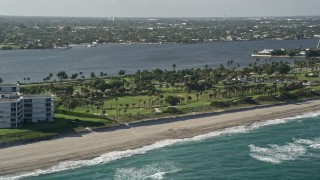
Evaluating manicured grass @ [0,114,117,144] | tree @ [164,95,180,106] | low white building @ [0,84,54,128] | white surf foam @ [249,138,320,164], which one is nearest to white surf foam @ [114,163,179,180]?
white surf foam @ [249,138,320,164]

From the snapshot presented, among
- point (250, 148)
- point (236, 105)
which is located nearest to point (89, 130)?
point (250, 148)

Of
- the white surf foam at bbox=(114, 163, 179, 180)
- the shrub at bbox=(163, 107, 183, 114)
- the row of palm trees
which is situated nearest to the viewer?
the white surf foam at bbox=(114, 163, 179, 180)

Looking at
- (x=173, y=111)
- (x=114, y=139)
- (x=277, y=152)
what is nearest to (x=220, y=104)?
(x=173, y=111)

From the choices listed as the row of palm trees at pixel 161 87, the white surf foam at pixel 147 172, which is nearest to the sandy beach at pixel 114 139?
the white surf foam at pixel 147 172

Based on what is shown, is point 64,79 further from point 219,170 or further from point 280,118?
point 219,170

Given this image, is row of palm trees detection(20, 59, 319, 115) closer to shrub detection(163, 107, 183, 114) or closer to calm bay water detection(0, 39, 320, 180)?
shrub detection(163, 107, 183, 114)

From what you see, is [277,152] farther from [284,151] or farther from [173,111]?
[173,111]
